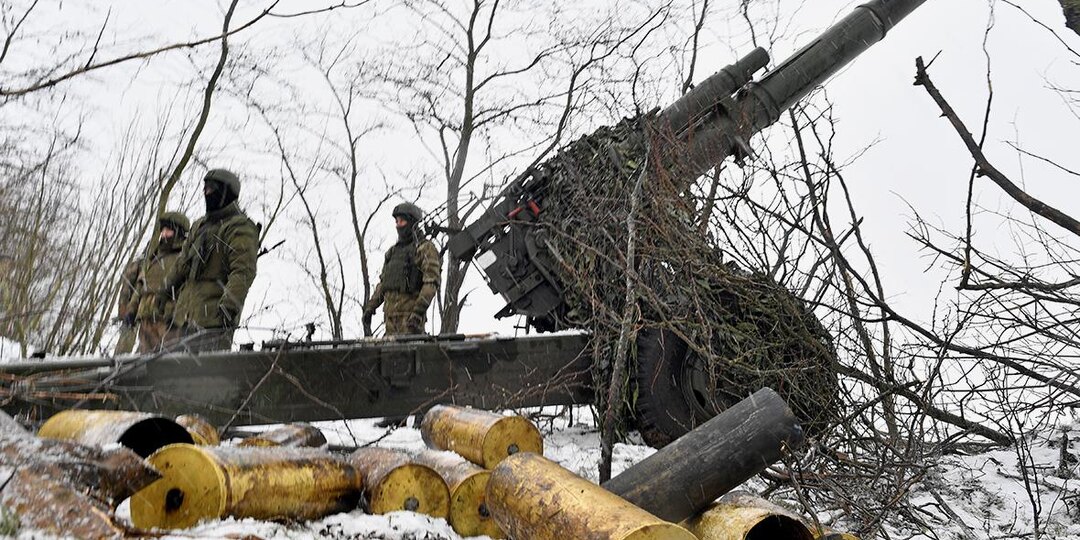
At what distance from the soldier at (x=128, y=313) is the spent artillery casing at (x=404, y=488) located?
413 cm

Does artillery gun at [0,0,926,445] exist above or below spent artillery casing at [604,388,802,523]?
above

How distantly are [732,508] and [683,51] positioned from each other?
378 inches

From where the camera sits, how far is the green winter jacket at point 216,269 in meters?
5.89

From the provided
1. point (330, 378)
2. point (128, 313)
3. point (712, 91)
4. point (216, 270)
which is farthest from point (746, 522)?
point (128, 313)

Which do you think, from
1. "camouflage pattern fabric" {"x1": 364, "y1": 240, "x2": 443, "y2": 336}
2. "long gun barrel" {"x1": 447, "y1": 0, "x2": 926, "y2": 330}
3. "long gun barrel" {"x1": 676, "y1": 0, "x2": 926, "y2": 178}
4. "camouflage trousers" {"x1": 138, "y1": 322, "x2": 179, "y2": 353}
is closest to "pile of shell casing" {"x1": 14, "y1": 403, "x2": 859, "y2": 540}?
"camouflage trousers" {"x1": 138, "y1": 322, "x2": 179, "y2": 353}

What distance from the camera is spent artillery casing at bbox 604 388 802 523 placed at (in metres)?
3.00

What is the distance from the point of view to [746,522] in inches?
107

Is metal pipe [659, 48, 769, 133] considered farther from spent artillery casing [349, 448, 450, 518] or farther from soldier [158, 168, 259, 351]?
spent artillery casing [349, 448, 450, 518]

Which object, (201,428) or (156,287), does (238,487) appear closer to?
(201,428)

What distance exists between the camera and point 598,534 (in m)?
2.31

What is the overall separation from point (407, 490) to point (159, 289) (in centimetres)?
394

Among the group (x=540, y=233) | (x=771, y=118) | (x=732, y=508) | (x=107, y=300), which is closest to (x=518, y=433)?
(x=732, y=508)

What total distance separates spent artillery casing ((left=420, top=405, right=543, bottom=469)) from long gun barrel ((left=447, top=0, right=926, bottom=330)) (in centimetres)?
245

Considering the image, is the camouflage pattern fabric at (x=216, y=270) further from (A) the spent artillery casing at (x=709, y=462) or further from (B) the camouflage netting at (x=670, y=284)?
A: (A) the spent artillery casing at (x=709, y=462)
